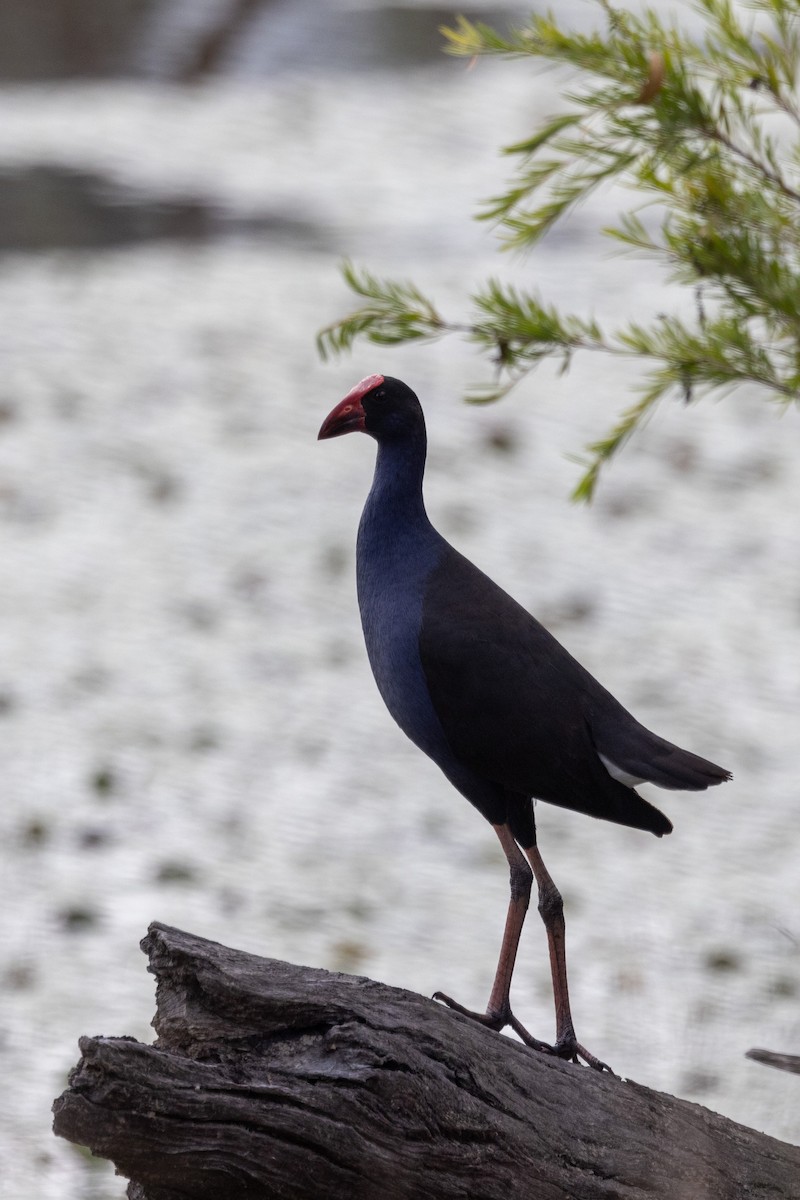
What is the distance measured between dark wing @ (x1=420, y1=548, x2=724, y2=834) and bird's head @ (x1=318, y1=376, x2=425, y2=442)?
0.79ft

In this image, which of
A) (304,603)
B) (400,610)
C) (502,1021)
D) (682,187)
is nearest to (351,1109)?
(502,1021)

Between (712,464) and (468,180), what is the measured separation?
12.7 feet

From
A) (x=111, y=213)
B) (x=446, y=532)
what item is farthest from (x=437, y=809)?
(x=111, y=213)

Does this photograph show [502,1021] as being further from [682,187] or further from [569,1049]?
[682,187]

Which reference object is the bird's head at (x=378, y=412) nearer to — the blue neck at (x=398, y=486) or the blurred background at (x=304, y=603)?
the blue neck at (x=398, y=486)

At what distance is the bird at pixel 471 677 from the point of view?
232 cm

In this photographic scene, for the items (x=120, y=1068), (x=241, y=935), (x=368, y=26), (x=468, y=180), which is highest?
(x=368, y=26)

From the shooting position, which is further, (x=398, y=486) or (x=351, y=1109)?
(x=398, y=486)

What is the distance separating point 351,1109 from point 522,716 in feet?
2.19

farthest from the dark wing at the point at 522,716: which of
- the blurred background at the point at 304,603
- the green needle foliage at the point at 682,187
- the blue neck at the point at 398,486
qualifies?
the blurred background at the point at 304,603

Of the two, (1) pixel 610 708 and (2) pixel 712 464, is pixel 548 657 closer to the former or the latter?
(1) pixel 610 708

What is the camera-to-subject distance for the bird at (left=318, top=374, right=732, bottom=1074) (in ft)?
7.62

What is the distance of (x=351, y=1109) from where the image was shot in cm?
212

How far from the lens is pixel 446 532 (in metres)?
6.52
